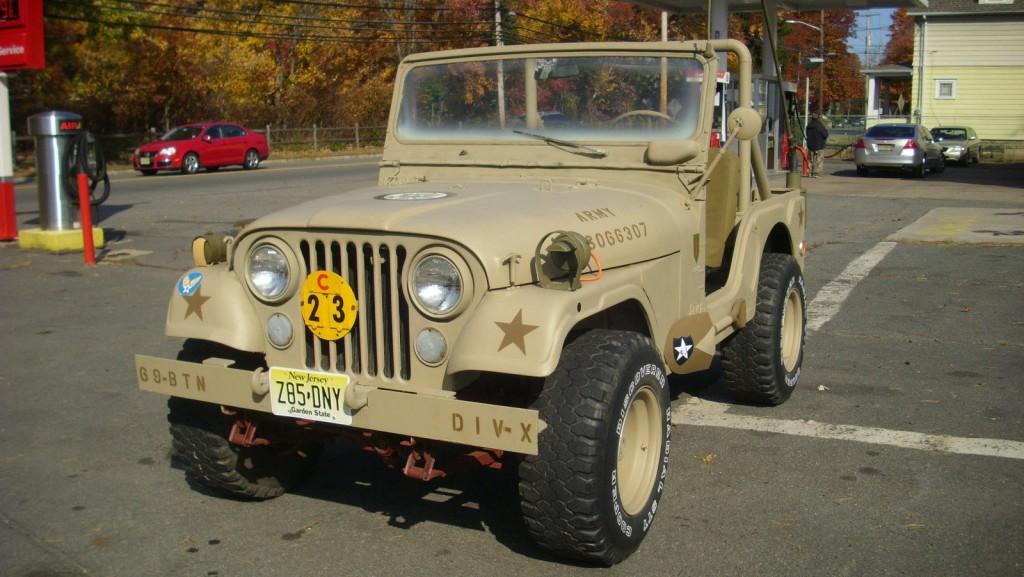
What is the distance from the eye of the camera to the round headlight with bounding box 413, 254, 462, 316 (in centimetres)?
381

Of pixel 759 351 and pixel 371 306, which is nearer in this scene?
pixel 371 306

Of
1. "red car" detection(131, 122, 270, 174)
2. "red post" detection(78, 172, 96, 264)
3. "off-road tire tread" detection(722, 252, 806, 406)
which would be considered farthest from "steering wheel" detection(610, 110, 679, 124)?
"red car" detection(131, 122, 270, 174)

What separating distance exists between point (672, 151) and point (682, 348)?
942mm

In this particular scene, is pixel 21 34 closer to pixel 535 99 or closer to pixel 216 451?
pixel 535 99

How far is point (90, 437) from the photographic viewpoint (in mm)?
5836

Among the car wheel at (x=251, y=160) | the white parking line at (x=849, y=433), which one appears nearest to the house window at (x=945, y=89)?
the car wheel at (x=251, y=160)

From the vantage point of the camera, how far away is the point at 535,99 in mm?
5441

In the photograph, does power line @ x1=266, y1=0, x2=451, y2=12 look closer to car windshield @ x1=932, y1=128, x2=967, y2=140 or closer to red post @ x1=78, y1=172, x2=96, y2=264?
car windshield @ x1=932, y1=128, x2=967, y2=140

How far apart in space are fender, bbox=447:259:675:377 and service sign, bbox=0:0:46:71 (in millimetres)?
11761

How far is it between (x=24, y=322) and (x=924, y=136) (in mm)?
25890

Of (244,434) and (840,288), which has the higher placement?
(244,434)

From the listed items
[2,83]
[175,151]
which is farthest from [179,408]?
[175,151]

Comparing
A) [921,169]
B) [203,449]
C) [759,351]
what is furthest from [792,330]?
[921,169]

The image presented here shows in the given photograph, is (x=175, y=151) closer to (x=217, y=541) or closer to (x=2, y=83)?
(x=2, y=83)
